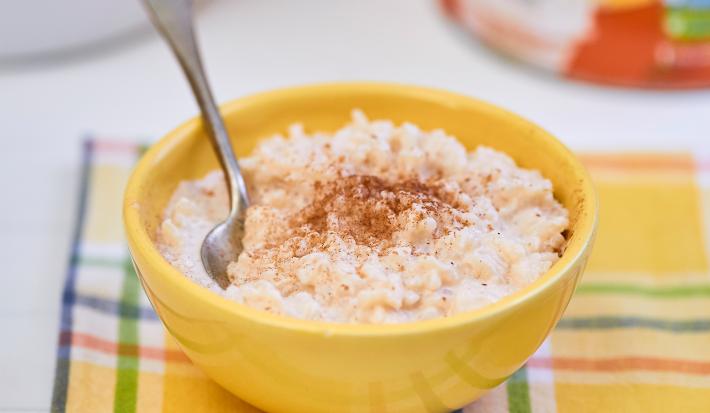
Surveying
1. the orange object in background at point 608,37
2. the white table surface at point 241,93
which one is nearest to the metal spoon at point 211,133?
the white table surface at point 241,93

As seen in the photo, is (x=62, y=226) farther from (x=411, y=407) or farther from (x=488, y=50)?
(x=488, y=50)

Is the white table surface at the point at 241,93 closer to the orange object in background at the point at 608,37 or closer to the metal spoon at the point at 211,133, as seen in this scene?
the orange object in background at the point at 608,37

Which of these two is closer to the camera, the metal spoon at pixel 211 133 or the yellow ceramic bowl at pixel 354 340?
the yellow ceramic bowl at pixel 354 340

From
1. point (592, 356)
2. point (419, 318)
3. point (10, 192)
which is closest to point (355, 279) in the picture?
point (419, 318)

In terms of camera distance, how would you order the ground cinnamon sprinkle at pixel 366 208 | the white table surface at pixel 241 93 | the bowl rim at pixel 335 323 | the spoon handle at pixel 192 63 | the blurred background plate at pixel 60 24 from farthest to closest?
the blurred background plate at pixel 60 24 < the white table surface at pixel 241 93 < the spoon handle at pixel 192 63 < the ground cinnamon sprinkle at pixel 366 208 < the bowl rim at pixel 335 323

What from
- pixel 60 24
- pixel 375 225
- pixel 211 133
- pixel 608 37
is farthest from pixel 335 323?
pixel 608 37

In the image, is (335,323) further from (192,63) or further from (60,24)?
(60,24)

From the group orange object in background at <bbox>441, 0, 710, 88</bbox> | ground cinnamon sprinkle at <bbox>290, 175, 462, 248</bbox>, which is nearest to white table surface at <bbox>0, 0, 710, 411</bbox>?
orange object in background at <bbox>441, 0, 710, 88</bbox>

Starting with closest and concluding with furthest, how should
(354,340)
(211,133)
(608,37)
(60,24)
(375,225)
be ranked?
(354,340)
(375,225)
(211,133)
(60,24)
(608,37)
